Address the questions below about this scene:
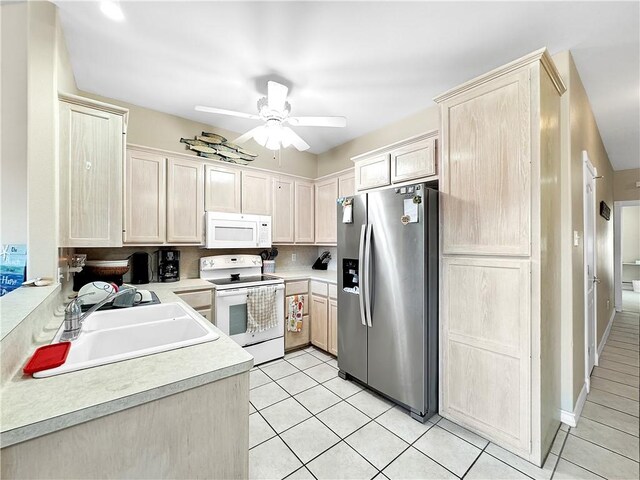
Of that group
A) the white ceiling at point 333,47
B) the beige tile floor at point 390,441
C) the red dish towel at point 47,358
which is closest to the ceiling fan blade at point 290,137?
the white ceiling at point 333,47

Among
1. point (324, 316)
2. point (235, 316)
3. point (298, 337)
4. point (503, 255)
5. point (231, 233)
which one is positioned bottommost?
point (298, 337)

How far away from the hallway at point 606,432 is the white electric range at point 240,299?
241 cm

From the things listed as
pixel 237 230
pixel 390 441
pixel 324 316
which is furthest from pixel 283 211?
pixel 390 441

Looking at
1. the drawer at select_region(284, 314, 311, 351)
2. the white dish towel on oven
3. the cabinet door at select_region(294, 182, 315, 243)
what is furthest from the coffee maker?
the cabinet door at select_region(294, 182, 315, 243)

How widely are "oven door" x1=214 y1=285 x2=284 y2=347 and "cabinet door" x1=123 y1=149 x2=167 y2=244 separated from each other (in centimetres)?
88

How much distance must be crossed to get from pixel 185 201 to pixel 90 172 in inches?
45.3

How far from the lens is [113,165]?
186cm

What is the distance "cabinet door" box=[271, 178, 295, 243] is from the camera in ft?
11.9

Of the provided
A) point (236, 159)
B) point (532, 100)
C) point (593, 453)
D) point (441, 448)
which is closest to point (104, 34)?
point (236, 159)

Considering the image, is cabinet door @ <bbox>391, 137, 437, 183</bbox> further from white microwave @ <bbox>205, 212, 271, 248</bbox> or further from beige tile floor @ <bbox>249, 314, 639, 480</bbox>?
beige tile floor @ <bbox>249, 314, 639, 480</bbox>

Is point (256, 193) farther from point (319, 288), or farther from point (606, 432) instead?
point (606, 432)

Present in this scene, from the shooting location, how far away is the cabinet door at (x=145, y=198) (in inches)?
103

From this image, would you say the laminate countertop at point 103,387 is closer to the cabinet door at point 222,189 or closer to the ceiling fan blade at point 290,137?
the ceiling fan blade at point 290,137

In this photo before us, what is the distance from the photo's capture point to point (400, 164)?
8.71 ft
